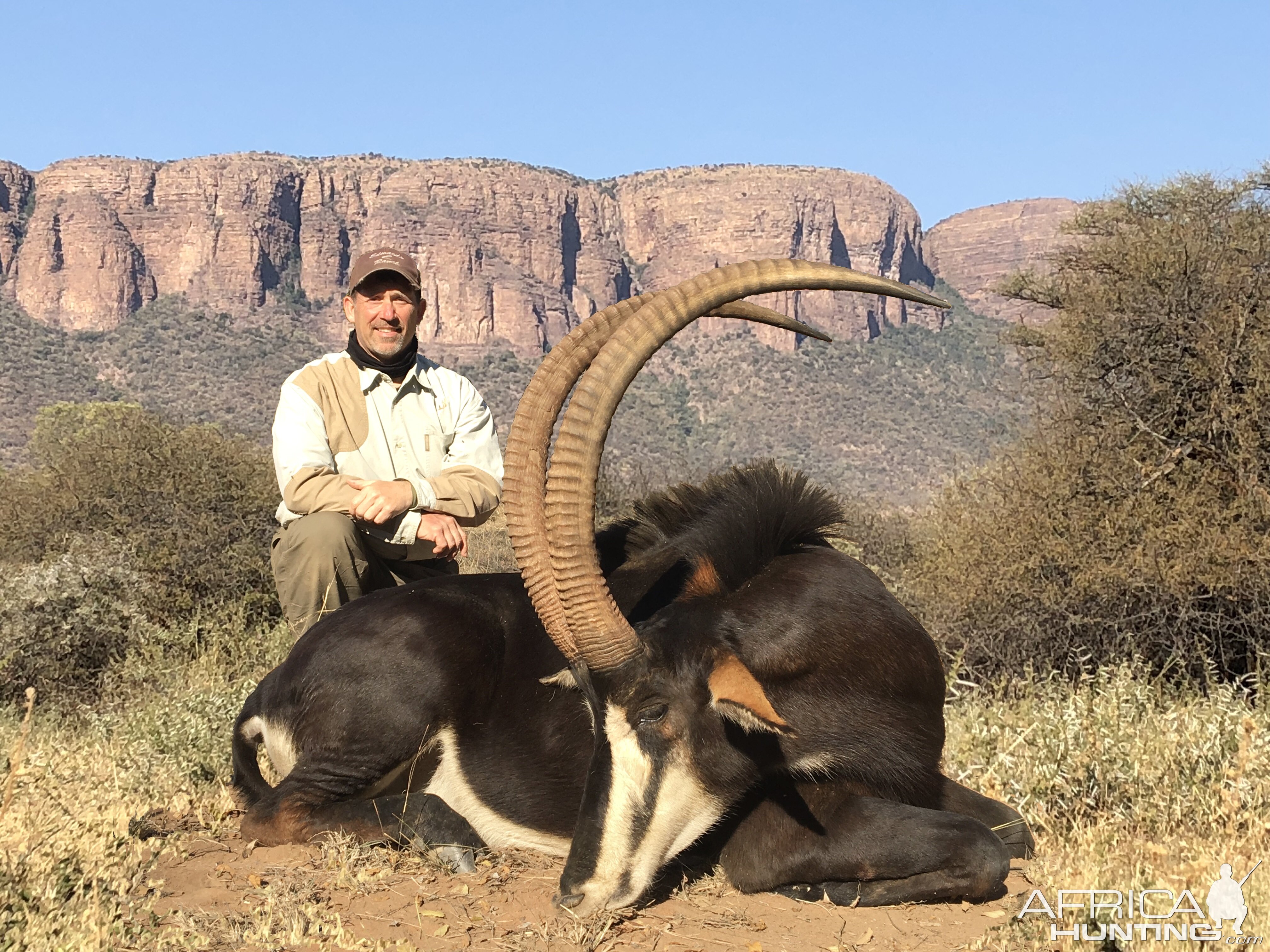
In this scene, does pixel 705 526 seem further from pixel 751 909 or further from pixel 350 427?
pixel 350 427

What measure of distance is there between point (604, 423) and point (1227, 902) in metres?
2.47

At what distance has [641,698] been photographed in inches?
161

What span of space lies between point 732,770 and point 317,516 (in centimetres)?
266

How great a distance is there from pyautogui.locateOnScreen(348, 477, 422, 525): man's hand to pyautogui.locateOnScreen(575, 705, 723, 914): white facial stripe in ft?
6.65

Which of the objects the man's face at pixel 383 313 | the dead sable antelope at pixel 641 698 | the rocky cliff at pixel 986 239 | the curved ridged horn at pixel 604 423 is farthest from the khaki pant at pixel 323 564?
the rocky cliff at pixel 986 239

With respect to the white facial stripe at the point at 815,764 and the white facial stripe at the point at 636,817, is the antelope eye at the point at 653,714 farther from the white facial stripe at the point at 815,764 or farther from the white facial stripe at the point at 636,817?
the white facial stripe at the point at 815,764

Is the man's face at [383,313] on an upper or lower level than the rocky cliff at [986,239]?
lower

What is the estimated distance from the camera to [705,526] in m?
4.96

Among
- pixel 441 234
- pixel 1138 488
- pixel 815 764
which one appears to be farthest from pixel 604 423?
pixel 441 234

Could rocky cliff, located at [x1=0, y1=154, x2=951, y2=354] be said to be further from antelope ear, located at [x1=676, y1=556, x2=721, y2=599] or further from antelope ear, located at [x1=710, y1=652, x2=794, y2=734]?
antelope ear, located at [x1=710, y1=652, x2=794, y2=734]

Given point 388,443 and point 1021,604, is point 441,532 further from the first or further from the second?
point 1021,604

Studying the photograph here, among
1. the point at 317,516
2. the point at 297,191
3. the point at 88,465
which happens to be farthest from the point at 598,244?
the point at 317,516

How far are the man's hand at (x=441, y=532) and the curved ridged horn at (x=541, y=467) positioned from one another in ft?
5.36

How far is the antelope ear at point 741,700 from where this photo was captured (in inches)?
152
